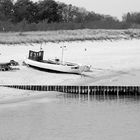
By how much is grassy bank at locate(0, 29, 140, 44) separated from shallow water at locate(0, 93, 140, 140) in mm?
27213

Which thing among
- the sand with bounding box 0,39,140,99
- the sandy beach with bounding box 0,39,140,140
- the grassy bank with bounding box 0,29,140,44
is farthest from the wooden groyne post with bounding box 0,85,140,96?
the grassy bank with bounding box 0,29,140,44

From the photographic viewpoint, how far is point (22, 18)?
108750 mm

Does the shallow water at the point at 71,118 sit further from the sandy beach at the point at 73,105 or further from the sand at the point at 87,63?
the sand at the point at 87,63

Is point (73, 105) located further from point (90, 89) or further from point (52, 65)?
point (52, 65)

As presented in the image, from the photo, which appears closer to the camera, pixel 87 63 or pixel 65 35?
pixel 87 63

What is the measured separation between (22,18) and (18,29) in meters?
21.5

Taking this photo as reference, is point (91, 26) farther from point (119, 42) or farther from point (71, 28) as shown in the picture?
point (119, 42)

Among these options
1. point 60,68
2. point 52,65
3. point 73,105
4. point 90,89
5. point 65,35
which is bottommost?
point 73,105

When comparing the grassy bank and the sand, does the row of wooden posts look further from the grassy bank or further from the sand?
the grassy bank

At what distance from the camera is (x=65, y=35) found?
77.9 m

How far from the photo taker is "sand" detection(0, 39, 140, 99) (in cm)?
4991

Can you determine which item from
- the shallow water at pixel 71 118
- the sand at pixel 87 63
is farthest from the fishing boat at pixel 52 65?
the shallow water at pixel 71 118

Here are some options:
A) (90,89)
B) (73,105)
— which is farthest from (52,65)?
(73,105)

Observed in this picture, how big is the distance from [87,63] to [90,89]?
1258cm
